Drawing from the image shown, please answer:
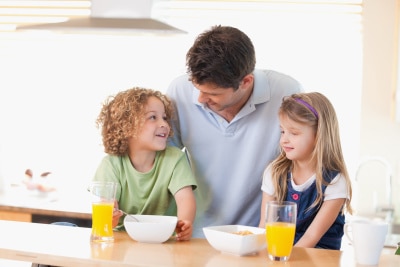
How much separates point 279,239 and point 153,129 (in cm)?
79

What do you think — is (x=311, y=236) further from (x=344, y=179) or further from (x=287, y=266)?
(x=287, y=266)

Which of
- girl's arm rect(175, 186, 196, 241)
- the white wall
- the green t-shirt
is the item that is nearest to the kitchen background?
the white wall

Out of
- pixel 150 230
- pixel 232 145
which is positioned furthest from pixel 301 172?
pixel 150 230

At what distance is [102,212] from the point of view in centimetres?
223

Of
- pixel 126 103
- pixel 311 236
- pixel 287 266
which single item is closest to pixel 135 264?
pixel 287 266

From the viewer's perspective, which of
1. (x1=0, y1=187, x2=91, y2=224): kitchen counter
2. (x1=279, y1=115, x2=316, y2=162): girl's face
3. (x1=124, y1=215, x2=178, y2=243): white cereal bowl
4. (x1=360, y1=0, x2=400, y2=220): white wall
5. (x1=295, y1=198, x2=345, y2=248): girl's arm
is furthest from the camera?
(x1=360, y1=0, x2=400, y2=220): white wall

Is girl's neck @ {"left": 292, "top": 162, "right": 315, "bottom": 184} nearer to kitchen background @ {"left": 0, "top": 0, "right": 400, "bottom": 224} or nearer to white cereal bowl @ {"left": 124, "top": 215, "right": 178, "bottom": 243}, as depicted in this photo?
white cereal bowl @ {"left": 124, "top": 215, "right": 178, "bottom": 243}

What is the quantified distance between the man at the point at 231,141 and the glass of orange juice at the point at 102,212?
0.57 metres

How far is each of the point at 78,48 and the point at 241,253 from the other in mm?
2847

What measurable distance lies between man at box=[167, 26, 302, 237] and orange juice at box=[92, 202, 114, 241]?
60cm

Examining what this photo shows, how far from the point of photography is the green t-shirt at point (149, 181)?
8.51 ft

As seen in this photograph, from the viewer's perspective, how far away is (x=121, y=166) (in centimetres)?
265

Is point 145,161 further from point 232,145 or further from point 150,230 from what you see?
point 150,230

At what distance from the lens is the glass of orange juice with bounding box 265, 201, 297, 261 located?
2.02 m
